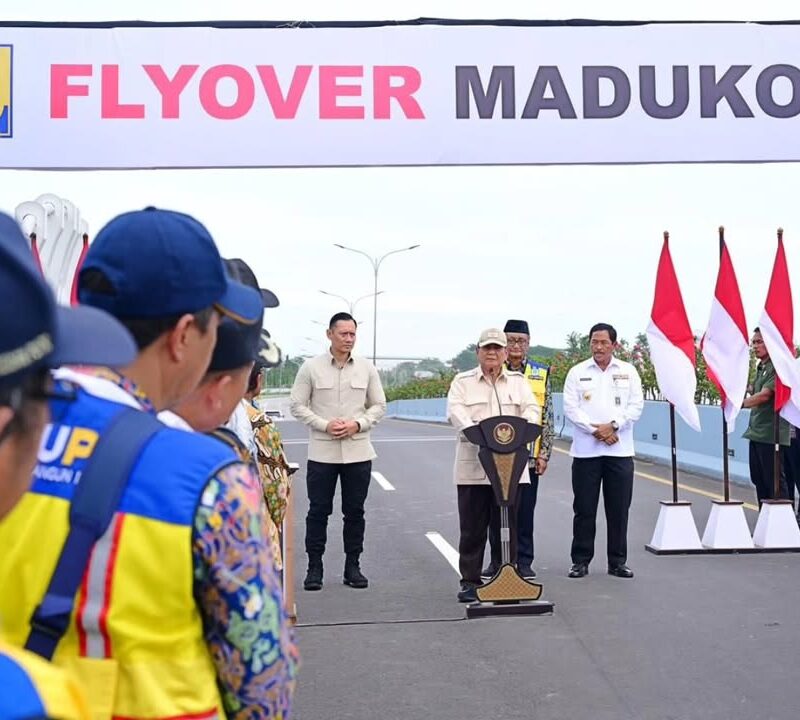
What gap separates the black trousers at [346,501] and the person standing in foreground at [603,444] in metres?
1.68

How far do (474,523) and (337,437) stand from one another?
121 centimetres

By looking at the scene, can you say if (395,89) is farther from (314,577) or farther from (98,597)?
(98,597)

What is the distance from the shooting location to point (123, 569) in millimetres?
1547

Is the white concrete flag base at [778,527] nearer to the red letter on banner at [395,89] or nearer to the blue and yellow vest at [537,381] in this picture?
the blue and yellow vest at [537,381]

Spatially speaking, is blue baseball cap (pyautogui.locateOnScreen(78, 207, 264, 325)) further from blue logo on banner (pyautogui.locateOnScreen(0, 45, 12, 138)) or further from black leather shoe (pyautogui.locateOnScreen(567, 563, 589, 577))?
black leather shoe (pyautogui.locateOnScreen(567, 563, 589, 577))

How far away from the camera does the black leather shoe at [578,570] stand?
8.20 m

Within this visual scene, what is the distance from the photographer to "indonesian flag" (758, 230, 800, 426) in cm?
957

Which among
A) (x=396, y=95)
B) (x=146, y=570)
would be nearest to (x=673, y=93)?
(x=396, y=95)

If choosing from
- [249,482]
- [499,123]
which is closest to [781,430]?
[499,123]

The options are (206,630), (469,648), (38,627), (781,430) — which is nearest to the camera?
(38,627)

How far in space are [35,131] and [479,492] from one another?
3792 millimetres

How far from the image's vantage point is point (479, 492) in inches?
299

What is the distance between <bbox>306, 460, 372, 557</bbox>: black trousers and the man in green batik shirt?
4726 millimetres

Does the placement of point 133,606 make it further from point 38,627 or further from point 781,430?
point 781,430
